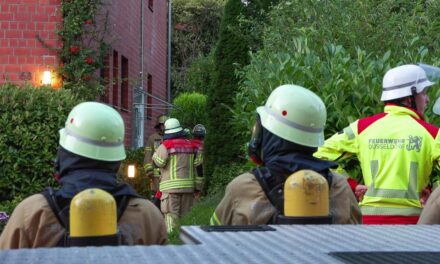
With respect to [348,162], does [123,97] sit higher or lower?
higher

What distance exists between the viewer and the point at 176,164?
14.0 metres

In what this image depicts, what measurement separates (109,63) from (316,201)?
15.6 meters

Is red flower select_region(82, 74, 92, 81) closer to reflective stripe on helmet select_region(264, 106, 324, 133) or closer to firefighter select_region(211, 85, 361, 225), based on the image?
firefighter select_region(211, 85, 361, 225)

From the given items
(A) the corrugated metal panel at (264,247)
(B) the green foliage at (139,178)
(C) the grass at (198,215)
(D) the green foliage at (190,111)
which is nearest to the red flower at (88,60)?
(C) the grass at (198,215)

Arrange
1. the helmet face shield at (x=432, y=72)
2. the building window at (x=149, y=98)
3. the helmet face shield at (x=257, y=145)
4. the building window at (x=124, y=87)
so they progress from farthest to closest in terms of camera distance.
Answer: the building window at (x=149, y=98) → the building window at (x=124, y=87) → the helmet face shield at (x=432, y=72) → the helmet face shield at (x=257, y=145)

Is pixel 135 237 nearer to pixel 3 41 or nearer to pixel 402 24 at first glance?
pixel 402 24

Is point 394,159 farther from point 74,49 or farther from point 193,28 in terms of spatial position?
point 193,28

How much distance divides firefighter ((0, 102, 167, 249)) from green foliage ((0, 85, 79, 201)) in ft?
27.7

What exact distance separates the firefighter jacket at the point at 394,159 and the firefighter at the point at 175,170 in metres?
8.88

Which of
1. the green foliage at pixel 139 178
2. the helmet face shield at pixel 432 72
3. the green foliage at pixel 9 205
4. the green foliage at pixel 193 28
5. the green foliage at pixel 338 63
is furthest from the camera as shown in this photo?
the green foliage at pixel 193 28

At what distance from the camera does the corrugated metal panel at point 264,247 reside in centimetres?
198

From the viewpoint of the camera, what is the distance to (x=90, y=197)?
9.41 ft

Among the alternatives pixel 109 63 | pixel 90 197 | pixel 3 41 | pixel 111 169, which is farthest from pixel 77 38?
pixel 90 197

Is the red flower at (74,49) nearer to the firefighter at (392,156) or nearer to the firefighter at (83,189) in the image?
the firefighter at (392,156)
